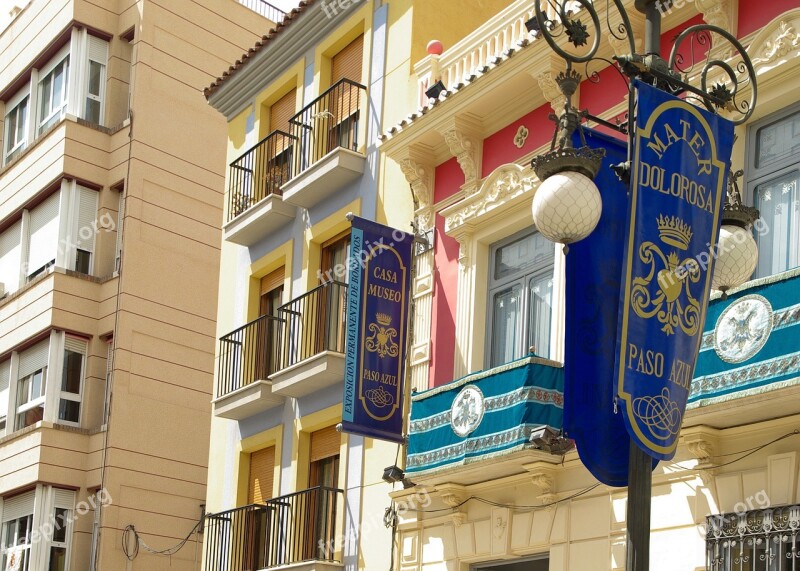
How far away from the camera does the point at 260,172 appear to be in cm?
1948

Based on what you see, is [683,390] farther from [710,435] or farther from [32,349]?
[32,349]

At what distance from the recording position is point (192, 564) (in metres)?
23.6

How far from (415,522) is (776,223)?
5446 mm

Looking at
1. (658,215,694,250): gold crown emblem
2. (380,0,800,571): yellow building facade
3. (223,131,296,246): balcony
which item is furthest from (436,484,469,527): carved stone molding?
(658,215,694,250): gold crown emblem

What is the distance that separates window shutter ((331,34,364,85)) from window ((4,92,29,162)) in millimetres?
9973

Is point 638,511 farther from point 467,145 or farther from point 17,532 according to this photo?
point 17,532

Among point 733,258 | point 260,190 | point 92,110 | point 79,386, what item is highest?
point 92,110

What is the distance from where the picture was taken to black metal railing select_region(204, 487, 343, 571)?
1627cm

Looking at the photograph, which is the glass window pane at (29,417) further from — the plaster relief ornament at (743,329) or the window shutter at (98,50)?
the plaster relief ornament at (743,329)

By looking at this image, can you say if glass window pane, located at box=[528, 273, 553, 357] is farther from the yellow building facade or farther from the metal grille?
the metal grille

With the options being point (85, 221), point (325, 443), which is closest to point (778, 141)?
point (325, 443)

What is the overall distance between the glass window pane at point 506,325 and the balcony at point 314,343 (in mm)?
2490

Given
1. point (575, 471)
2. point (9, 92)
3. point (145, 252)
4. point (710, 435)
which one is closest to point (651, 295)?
point (710, 435)

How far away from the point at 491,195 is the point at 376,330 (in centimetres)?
198
